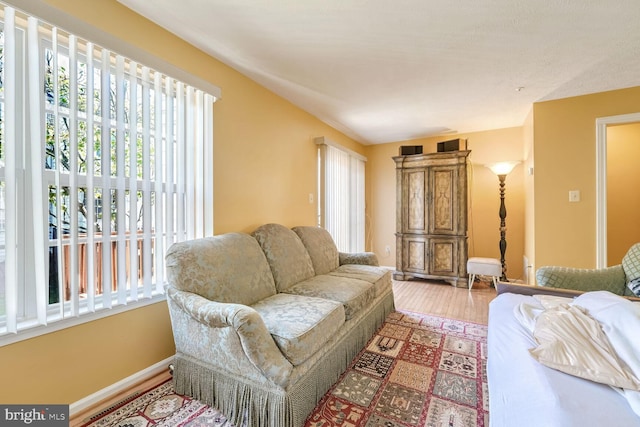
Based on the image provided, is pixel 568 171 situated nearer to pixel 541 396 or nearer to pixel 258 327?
pixel 541 396

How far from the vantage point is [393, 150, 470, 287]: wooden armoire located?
12.7 ft

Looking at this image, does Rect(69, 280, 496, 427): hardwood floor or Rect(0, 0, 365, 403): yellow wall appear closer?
Rect(0, 0, 365, 403): yellow wall

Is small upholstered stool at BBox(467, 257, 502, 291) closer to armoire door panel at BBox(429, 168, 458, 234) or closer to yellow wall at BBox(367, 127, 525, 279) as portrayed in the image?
armoire door panel at BBox(429, 168, 458, 234)

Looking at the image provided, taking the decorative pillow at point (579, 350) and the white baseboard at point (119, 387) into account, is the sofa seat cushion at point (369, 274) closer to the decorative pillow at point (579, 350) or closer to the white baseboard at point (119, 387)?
the decorative pillow at point (579, 350)

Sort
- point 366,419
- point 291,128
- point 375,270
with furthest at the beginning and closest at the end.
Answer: point 291,128 → point 375,270 → point 366,419

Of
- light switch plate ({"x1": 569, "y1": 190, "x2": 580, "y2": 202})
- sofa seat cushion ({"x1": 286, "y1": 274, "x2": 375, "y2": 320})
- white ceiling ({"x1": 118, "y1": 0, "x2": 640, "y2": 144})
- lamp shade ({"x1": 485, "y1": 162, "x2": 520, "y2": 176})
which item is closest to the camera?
white ceiling ({"x1": 118, "y1": 0, "x2": 640, "y2": 144})

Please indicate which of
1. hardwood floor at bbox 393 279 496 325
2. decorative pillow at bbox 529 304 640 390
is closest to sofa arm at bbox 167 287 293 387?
decorative pillow at bbox 529 304 640 390

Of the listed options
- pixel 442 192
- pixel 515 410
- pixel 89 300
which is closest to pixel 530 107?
pixel 442 192

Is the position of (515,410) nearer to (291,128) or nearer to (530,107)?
(291,128)

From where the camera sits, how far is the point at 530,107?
10.5 ft

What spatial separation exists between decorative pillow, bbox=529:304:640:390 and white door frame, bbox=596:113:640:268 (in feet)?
7.54

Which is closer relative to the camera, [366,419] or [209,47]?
[366,419]

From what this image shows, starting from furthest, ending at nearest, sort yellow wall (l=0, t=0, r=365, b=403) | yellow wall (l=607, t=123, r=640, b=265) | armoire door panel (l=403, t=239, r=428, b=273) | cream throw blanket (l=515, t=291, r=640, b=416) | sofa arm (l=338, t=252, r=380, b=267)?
1. armoire door panel (l=403, t=239, r=428, b=273)
2. yellow wall (l=607, t=123, r=640, b=265)
3. sofa arm (l=338, t=252, r=380, b=267)
4. yellow wall (l=0, t=0, r=365, b=403)
5. cream throw blanket (l=515, t=291, r=640, b=416)

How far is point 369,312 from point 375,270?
540 millimetres
